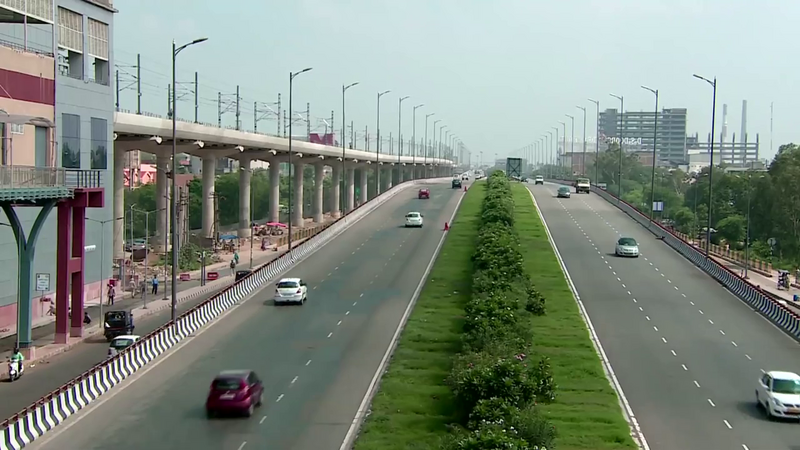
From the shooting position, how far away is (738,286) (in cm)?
5172

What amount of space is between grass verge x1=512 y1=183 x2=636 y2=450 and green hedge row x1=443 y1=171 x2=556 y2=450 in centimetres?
85

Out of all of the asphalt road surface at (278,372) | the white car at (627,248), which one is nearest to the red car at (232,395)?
the asphalt road surface at (278,372)

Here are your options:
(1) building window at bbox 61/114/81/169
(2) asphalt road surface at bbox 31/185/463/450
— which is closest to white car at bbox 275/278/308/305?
(2) asphalt road surface at bbox 31/185/463/450

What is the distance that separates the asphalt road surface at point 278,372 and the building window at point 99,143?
37.2 ft

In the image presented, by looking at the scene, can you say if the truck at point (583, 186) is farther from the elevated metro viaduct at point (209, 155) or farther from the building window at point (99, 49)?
the building window at point (99, 49)

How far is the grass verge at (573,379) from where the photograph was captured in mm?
22734

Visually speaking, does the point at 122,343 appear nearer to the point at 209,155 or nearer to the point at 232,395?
the point at 232,395

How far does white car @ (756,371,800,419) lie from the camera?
26812 millimetres

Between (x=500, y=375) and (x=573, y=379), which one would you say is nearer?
(x=500, y=375)

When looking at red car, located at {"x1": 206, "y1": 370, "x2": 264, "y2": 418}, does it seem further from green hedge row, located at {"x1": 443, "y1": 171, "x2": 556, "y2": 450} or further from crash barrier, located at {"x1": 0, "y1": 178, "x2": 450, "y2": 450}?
green hedge row, located at {"x1": 443, "y1": 171, "x2": 556, "y2": 450}

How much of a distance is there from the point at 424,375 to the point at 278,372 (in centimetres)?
480

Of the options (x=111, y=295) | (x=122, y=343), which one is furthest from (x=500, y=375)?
(x=111, y=295)

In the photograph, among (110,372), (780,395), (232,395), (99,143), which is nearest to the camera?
(232,395)

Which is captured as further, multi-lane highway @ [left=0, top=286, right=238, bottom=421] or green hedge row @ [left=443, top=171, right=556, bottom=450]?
multi-lane highway @ [left=0, top=286, right=238, bottom=421]
